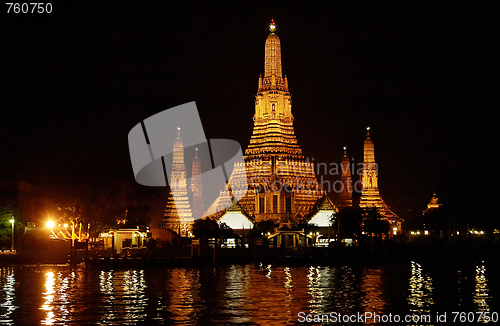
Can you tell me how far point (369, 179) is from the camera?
264 feet

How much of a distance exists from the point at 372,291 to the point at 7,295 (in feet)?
53.5

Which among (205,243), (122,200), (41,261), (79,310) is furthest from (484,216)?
(79,310)

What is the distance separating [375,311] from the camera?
86.5ft

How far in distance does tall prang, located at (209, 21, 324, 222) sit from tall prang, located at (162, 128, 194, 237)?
A: 3880 millimetres

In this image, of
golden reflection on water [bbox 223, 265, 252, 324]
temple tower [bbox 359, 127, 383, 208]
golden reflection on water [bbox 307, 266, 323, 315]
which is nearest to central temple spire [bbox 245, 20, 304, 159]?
temple tower [bbox 359, 127, 383, 208]

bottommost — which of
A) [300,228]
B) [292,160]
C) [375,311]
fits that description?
[375,311]

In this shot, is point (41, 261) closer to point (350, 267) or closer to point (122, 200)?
point (122, 200)

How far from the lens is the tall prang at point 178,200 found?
78125mm

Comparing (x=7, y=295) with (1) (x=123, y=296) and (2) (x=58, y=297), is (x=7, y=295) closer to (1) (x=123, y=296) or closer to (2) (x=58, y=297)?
(2) (x=58, y=297)

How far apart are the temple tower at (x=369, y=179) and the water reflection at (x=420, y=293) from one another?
36.2 meters

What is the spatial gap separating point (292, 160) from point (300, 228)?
13724 mm

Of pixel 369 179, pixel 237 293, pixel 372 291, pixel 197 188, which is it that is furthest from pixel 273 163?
pixel 237 293

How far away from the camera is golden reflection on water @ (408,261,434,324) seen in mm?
26859

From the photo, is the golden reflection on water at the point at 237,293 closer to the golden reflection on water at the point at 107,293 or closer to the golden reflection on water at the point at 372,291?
the golden reflection on water at the point at 107,293
